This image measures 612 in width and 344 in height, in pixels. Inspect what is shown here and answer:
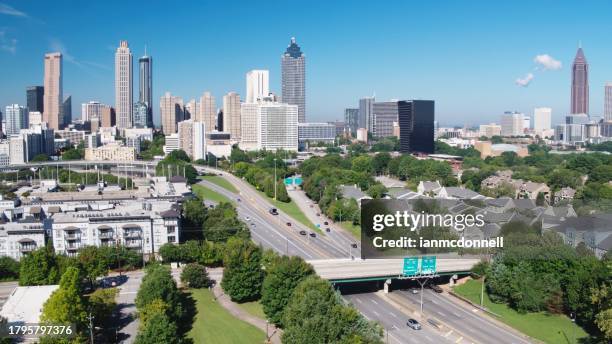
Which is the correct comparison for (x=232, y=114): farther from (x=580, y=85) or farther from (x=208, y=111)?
(x=580, y=85)

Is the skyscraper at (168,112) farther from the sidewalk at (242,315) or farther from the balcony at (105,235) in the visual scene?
the sidewalk at (242,315)

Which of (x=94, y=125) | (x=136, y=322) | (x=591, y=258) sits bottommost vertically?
(x=136, y=322)

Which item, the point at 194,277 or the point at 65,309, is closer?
the point at 65,309

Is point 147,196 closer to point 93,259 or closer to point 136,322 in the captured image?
point 93,259

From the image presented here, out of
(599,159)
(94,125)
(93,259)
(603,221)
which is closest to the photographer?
(93,259)

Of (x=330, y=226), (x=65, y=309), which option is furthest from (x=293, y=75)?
(x=65, y=309)

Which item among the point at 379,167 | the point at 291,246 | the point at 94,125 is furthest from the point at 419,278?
the point at 94,125

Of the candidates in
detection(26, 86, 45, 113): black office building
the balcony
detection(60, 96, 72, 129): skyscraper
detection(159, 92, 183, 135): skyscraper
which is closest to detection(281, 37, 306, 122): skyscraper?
detection(159, 92, 183, 135): skyscraper

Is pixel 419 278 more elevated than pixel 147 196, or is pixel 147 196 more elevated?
pixel 147 196
